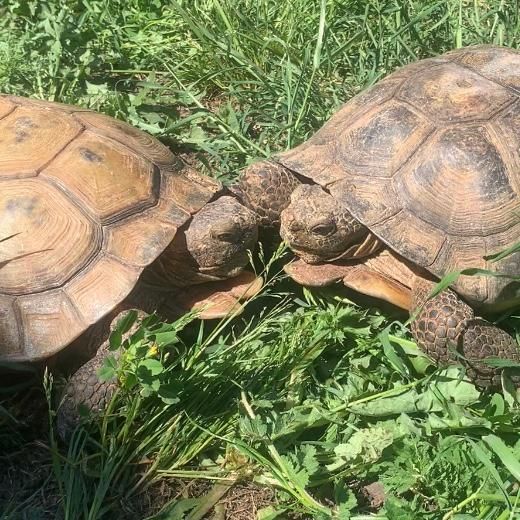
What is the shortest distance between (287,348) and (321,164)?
35.2 inches

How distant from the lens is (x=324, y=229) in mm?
3365

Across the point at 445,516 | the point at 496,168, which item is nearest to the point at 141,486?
the point at 445,516

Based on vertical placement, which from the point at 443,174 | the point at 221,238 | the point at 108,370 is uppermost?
the point at 443,174

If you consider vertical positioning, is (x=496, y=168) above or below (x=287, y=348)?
above

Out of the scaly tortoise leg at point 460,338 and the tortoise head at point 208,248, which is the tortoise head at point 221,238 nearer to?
the tortoise head at point 208,248

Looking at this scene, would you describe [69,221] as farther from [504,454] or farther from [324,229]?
[504,454]

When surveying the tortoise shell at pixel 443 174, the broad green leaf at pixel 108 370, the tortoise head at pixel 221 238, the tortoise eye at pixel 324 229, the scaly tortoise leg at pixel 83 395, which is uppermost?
the tortoise shell at pixel 443 174

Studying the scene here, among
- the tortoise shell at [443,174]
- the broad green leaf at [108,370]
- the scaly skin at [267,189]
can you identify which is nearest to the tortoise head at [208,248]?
the scaly skin at [267,189]

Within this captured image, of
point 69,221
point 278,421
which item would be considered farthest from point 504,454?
point 69,221

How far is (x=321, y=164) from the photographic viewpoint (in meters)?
3.55

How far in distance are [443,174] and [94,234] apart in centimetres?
152

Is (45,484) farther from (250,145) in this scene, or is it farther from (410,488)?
(250,145)

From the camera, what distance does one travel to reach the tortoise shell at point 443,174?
3258 millimetres

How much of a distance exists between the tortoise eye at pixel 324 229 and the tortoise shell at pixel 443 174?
11 centimetres
